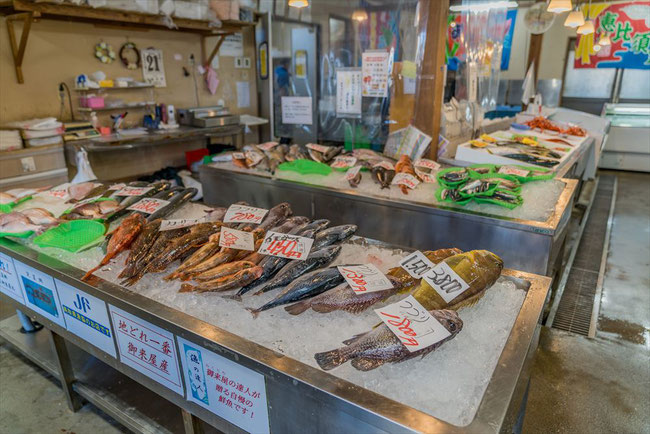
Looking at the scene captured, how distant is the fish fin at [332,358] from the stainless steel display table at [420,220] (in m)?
1.51

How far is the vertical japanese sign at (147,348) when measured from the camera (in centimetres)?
132

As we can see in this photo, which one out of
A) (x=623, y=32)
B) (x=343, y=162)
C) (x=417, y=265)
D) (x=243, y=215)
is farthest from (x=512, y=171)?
(x=623, y=32)

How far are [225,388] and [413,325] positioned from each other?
56 cm

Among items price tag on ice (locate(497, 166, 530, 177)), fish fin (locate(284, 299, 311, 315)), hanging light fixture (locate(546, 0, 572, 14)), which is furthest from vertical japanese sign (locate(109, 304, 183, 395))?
hanging light fixture (locate(546, 0, 572, 14))

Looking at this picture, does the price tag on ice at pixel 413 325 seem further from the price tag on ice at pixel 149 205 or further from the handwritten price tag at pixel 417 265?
the price tag on ice at pixel 149 205

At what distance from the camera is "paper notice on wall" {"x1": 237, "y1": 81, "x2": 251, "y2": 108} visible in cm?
647

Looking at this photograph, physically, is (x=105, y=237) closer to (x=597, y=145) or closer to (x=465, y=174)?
(x=465, y=174)

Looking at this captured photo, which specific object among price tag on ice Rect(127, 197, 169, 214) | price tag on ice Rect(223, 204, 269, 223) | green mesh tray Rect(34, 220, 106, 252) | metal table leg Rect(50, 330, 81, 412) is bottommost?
metal table leg Rect(50, 330, 81, 412)

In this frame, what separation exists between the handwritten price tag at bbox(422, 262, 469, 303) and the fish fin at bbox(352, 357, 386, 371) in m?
0.32

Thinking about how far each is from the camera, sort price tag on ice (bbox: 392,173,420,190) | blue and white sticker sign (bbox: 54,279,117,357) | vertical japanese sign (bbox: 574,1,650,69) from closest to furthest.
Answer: blue and white sticker sign (bbox: 54,279,117,357) < price tag on ice (bbox: 392,173,420,190) < vertical japanese sign (bbox: 574,1,650,69)

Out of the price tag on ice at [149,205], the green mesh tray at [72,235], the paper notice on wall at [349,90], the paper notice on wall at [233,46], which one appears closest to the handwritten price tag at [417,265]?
the price tag on ice at [149,205]

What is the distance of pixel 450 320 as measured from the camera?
1.11 metres

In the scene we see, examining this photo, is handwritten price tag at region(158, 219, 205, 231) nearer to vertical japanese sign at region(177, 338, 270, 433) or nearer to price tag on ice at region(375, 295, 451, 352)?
vertical japanese sign at region(177, 338, 270, 433)

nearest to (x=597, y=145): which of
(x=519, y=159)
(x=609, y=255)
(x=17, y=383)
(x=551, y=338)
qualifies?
(x=609, y=255)
